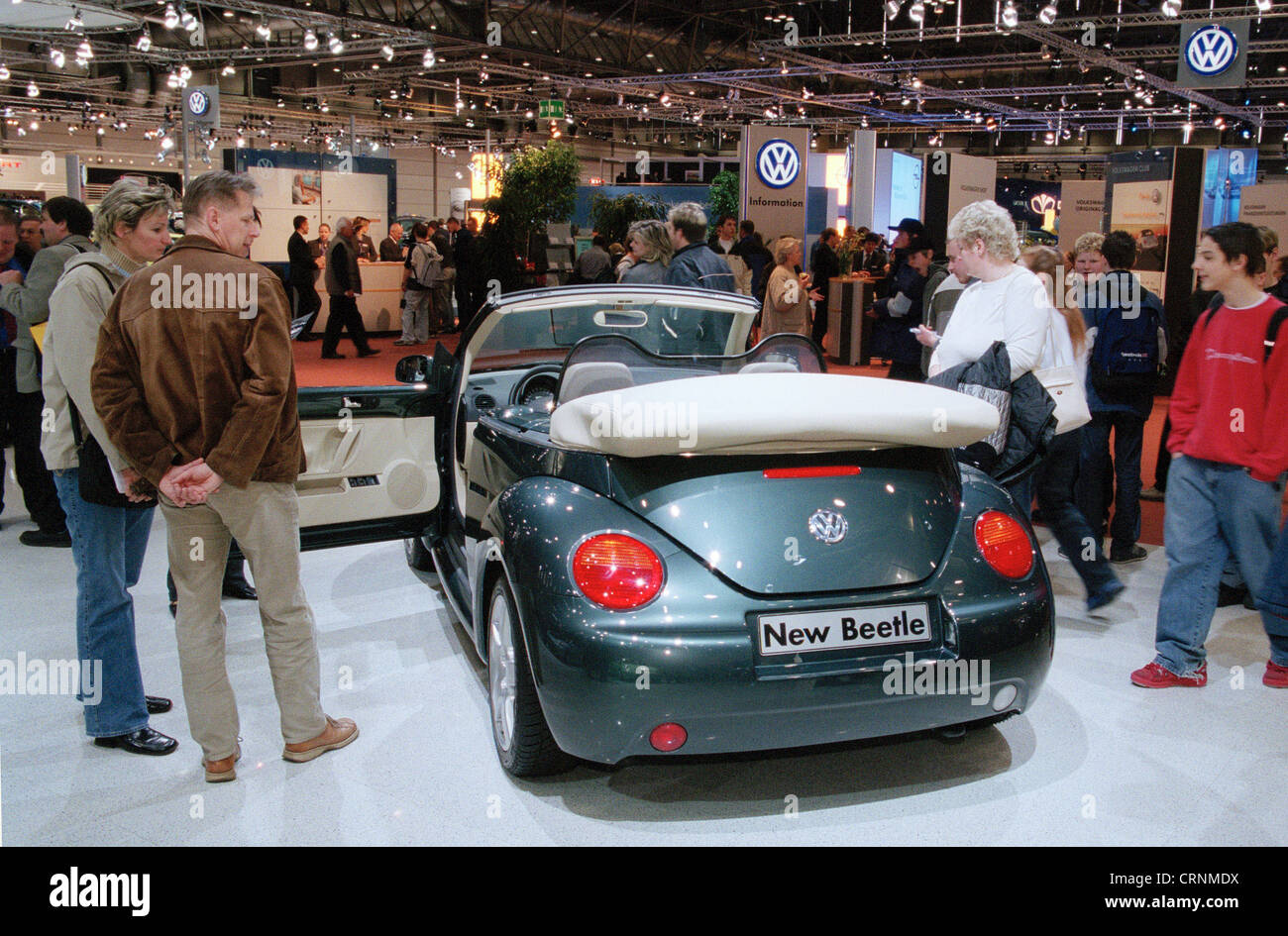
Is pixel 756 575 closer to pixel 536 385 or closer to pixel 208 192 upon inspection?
pixel 208 192

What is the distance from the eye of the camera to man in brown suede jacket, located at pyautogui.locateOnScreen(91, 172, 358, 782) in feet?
8.16

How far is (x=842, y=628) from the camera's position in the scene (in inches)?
89.5

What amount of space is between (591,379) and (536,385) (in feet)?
3.25

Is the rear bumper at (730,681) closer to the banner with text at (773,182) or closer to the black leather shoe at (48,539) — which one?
the black leather shoe at (48,539)

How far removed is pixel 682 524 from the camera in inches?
90.9

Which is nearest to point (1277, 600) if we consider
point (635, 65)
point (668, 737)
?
point (668, 737)

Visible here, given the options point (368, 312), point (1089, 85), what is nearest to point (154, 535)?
point (368, 312)

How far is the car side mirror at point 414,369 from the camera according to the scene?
4.00 m

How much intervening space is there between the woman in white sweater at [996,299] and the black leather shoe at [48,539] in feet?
13.7

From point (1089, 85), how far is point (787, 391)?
20.5 m

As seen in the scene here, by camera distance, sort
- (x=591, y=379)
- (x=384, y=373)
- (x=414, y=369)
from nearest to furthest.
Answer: (x=591, y=379)
(x=414, y=369)
(x=384, y=373)

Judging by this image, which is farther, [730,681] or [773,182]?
[773,182]

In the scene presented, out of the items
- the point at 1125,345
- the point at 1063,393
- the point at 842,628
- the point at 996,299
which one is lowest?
the point at 842,628

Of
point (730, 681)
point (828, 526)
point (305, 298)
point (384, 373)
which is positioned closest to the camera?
point (730, 681)
